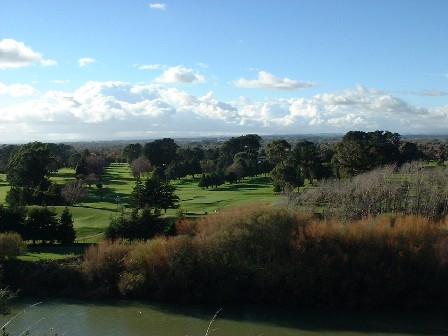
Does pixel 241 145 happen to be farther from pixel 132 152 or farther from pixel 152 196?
pixel 152 196

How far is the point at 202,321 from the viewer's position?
25172 millimetres

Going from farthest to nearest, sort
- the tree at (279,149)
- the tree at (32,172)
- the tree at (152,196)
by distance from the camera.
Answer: the tree at (279,149) < the tree at (32,172) < the tree at (152,196)

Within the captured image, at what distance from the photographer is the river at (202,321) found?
23641mm

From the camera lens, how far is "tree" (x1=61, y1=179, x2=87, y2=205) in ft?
159

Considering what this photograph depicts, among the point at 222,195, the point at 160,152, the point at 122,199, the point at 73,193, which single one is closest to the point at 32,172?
the point at 73,193

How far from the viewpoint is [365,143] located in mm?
50688

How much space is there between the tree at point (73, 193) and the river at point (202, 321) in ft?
70.3

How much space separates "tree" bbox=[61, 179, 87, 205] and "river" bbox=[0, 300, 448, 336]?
2144cm

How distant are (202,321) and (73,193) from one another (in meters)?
27.3

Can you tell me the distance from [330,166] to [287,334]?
3325 cm

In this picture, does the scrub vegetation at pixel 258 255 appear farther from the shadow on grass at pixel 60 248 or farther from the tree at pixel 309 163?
the tree at pixel 309 163

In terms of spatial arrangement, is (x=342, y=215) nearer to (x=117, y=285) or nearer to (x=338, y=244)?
(x=338, y=244)

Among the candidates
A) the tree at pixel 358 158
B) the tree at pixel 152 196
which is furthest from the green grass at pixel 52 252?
the tree at pixel 358 158

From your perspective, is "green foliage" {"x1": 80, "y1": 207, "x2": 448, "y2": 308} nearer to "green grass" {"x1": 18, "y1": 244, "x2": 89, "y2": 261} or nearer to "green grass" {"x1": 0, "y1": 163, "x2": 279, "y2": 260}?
"green grass" {"x1": 18, "y1": 244, "x2": 89, "y2": 261}
